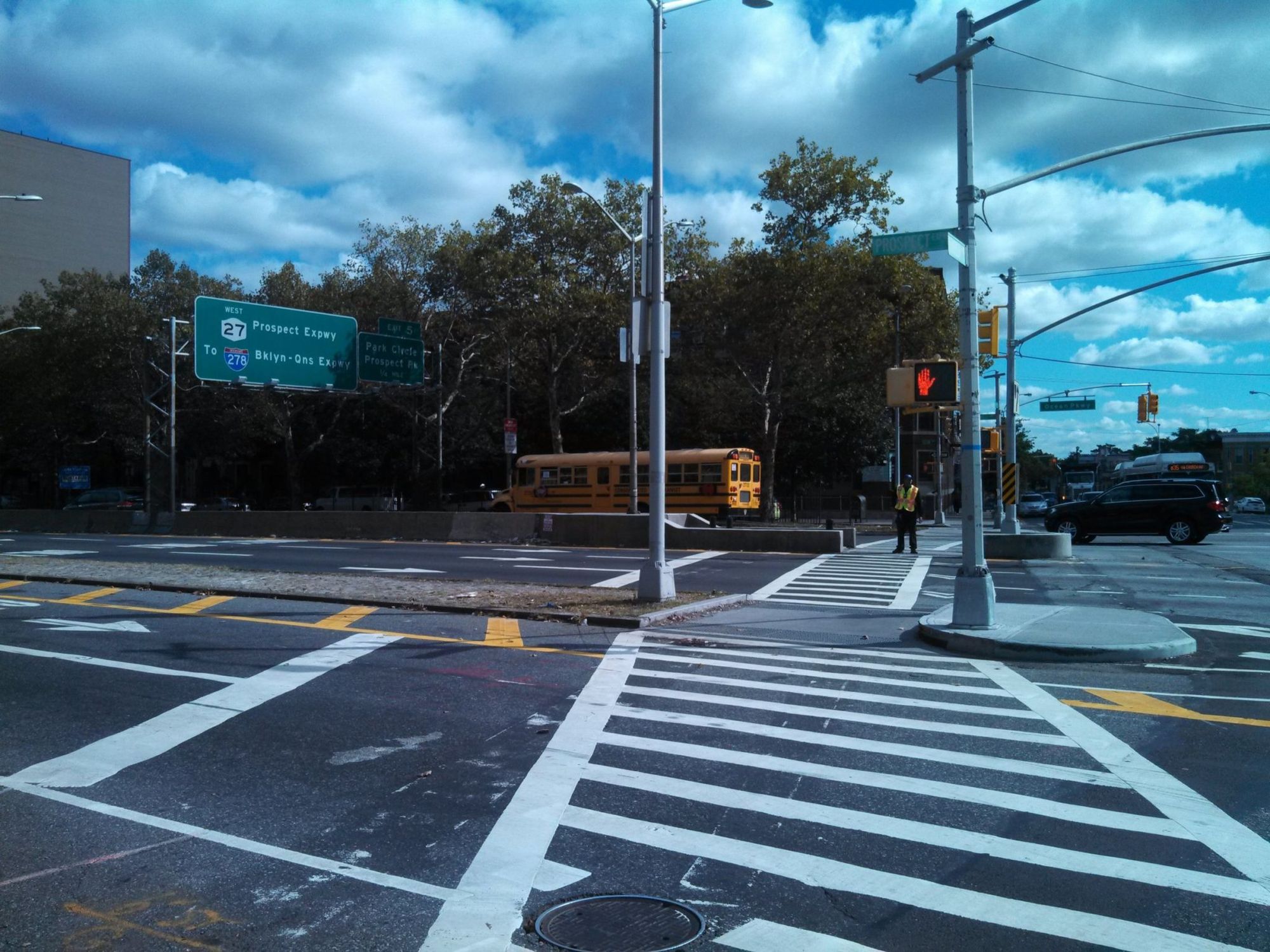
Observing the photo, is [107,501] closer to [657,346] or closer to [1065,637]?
[657,346]

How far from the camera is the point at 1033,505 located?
63.6m

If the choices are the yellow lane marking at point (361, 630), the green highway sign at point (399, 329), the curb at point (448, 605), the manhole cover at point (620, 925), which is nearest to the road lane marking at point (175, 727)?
the yellow lane marking at point (361, 630)

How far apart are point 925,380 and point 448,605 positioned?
739cm

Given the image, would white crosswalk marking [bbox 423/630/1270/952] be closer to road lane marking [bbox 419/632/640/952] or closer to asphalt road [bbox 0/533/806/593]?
road lane marking [bbox 419/632/640/952]

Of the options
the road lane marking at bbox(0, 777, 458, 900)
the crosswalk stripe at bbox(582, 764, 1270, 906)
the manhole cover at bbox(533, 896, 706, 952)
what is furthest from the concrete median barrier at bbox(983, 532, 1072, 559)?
the road lane marking at bbox(0, 777, 458, 900)

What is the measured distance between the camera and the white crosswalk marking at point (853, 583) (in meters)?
16.4

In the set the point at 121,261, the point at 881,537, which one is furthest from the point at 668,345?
the point at 121,261

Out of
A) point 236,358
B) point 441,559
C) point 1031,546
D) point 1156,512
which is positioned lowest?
point 441,559

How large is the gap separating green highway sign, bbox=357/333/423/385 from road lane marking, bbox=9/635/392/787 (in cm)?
2163

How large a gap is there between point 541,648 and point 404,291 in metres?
37.0

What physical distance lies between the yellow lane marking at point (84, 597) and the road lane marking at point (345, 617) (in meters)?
4.31

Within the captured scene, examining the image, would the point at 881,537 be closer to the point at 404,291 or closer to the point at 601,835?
the point at 404,291

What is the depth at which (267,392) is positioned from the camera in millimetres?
48125

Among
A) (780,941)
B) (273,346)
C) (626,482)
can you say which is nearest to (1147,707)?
(780,941)
